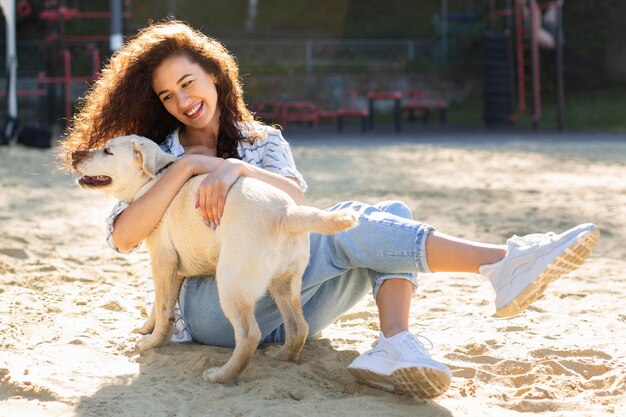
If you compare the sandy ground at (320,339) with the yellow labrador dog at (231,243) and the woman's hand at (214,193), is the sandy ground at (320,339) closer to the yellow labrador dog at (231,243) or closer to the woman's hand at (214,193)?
the yellow labrador dog at (231,243)

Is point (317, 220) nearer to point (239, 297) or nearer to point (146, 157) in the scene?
point (239, 297)

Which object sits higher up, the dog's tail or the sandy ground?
the dog's tail

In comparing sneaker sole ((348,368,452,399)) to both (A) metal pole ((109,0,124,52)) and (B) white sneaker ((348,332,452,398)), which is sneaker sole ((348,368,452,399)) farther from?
(A) metal pole ((109,0,124,52))

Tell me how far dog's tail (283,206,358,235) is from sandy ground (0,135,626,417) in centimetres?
59

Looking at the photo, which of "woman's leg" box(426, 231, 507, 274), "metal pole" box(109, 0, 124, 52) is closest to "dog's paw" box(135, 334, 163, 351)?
"woman's leg" box(426, 231, 507, 274)

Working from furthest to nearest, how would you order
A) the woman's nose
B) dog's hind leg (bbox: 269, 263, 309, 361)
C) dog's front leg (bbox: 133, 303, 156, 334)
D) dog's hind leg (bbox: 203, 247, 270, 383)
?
1. dog's front leg (bbox: 133, 303, 156, 334)
2. the woman's nose
3. dog's hind leg (bbox: 269, 263, 309, 361)
4. dog's hind leg (bbox: 203, 247, 270, 383)

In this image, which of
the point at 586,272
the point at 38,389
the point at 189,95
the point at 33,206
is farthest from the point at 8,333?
the point at 33,206

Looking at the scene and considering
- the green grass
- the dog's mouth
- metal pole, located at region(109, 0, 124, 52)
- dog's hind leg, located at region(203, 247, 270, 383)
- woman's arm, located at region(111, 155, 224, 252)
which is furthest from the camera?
the green grass

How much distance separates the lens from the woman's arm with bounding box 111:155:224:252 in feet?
11.4

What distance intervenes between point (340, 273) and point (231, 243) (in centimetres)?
55

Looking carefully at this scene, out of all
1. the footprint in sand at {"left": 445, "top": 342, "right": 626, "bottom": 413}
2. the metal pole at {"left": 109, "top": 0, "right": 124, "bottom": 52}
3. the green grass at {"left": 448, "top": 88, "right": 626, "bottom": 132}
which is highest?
the metal pole at {"left": 109, "top": 0, "right": 124, "bottom": 52}

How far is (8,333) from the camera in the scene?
13.0 ft

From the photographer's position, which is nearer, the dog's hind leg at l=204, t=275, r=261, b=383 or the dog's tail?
the dog's tail

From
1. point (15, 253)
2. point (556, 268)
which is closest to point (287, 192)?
point (556, 268)
